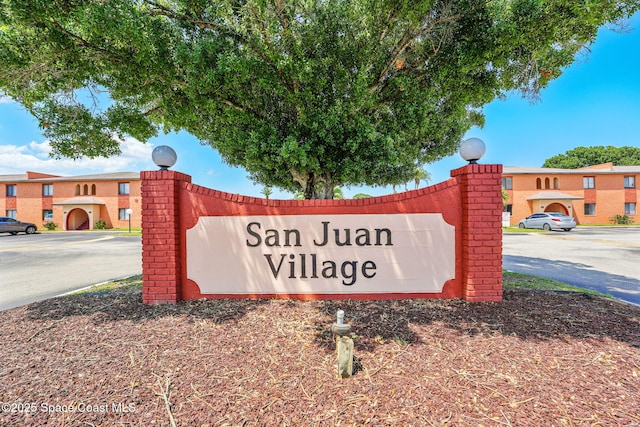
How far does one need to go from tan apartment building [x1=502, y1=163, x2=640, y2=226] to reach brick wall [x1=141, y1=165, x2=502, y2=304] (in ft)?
106

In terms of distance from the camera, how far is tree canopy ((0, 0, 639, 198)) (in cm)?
449

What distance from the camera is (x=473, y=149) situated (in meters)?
4.46

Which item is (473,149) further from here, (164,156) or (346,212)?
(164,156)

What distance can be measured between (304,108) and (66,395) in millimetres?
5394

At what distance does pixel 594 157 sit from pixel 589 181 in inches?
1183

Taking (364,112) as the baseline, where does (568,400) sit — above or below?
below

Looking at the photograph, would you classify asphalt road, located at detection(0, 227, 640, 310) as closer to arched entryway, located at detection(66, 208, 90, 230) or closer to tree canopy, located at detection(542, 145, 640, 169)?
arched entryway, located at detection(66, 208, 90, 230)

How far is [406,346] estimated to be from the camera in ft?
10.4

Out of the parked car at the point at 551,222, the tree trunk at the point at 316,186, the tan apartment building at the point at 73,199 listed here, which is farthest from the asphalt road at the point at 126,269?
the tan apartment building at the point at 73,199

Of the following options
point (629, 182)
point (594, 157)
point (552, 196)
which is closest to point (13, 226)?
point (552, 196)

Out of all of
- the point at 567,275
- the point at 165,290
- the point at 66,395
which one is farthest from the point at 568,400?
the point at 567,275

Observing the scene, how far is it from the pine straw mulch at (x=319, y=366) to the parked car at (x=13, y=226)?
91.6 feet

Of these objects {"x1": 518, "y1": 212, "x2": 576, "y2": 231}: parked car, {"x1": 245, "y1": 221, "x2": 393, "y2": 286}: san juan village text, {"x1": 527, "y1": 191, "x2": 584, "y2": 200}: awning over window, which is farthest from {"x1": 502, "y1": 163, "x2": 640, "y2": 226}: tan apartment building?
{"x1": 245, "y1": 221, "x2": 393, "y2": 286}: san juan village text

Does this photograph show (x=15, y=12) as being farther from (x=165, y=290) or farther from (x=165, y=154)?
(x=165, y=290)
